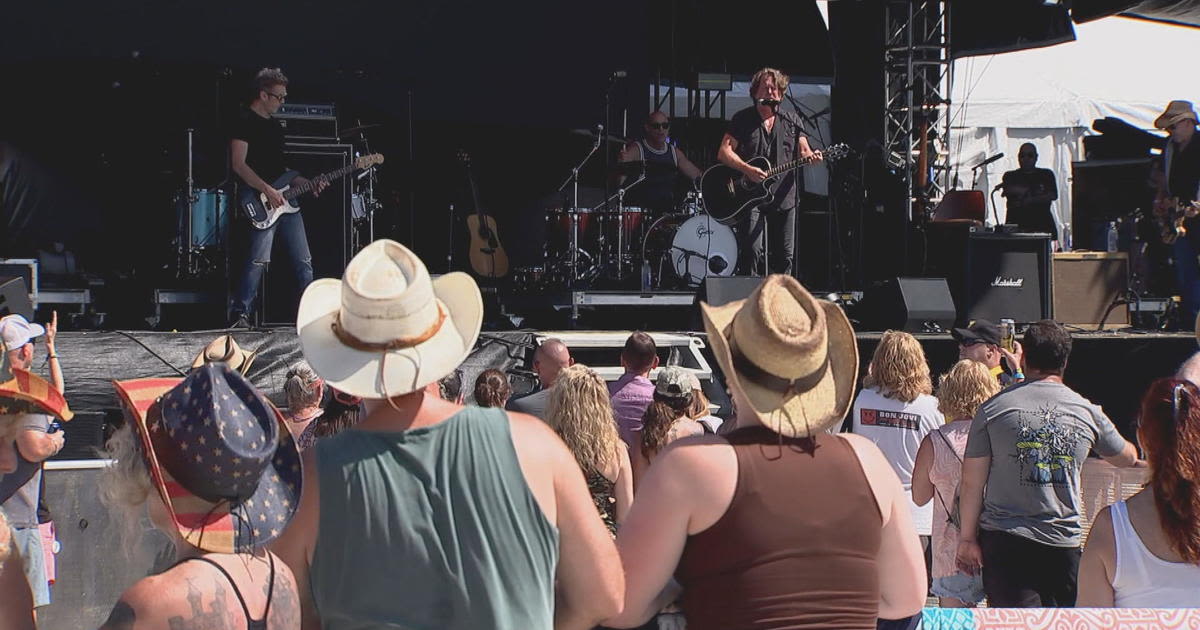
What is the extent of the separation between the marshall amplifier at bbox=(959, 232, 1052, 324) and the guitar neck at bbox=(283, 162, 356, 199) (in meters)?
4.46

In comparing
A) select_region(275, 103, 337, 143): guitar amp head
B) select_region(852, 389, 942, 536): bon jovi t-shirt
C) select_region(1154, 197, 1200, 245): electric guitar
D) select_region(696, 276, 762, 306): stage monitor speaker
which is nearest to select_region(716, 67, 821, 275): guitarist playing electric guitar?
select_region(696, 276, 762, 306): stage monitor speaker

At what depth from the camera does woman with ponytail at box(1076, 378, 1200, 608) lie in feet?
11.0

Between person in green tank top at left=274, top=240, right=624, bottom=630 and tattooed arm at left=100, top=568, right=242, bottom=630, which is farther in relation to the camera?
person in green tank top at left=274, top=240, right=624, bottom=630

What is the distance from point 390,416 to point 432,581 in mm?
311

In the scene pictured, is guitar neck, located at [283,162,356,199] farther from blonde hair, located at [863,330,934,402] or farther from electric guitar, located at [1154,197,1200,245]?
electric guitar, located at [1154,197,1200,245]

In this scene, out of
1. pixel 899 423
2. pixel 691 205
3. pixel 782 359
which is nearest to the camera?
pixel 782 359

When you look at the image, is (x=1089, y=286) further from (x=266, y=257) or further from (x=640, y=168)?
(x=266, y=257)

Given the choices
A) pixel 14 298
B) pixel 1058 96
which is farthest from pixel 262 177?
pixel 1058 96

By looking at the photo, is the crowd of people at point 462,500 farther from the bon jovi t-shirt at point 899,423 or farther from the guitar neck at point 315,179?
the guitar neck at point 315,179

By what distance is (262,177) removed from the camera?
911 cm

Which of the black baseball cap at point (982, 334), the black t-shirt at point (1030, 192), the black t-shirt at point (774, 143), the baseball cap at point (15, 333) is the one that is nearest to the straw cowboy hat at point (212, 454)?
the baseball cap at point (15, 333)

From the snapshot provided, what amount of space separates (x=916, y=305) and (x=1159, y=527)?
6.02m

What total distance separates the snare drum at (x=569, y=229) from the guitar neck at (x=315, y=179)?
9.97 feet

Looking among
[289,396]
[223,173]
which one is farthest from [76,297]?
[289,396]
